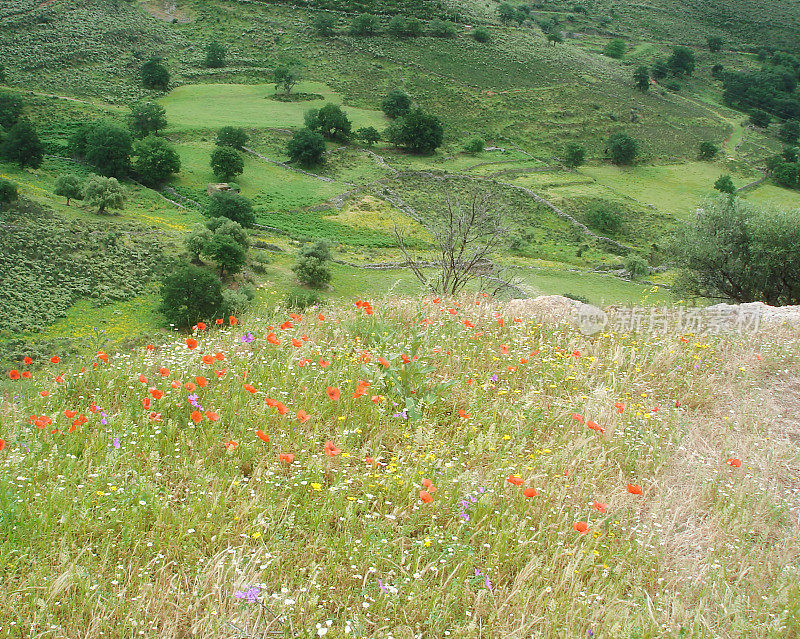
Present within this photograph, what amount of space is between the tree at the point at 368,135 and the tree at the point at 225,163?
22346 millimetres

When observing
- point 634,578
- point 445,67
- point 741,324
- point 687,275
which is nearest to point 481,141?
point 445,67

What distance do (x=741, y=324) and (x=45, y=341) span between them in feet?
122

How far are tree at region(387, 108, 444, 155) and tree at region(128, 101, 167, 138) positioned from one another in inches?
1249

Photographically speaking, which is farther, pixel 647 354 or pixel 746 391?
pixel 647 354

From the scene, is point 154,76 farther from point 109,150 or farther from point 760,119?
point 760,119

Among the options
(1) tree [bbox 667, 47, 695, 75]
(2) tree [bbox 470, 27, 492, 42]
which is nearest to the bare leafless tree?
(2) tree [bbox 470, 27, 492, 42]

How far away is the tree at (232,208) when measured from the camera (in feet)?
189

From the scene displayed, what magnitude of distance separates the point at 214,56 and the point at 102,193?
51.6 meters

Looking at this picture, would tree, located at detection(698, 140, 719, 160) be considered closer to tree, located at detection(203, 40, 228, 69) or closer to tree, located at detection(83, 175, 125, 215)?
tree, located at detection(203, 40, 228, 69)

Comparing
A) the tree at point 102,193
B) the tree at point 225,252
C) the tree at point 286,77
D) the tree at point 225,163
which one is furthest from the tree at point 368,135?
the tree at point 225,252

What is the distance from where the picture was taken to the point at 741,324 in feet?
25.7

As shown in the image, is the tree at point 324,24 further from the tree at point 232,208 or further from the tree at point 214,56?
the tree at point 232,208

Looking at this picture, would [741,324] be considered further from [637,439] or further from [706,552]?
[706,552]

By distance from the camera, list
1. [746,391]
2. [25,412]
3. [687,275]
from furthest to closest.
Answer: [687,275] → [746,391] → [25,412]
